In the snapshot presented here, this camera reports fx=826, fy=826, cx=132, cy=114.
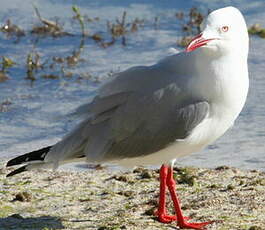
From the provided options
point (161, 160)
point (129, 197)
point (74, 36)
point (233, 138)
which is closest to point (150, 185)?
point (129, 197)

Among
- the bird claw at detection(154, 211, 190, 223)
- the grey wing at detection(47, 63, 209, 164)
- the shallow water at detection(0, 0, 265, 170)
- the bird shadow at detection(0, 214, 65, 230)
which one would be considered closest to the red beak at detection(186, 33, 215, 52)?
the grey wing at detection(47, 63, 209, 164)

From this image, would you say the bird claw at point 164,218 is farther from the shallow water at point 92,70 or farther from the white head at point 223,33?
the shallow water at point 92,70

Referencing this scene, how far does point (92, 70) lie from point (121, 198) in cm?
408

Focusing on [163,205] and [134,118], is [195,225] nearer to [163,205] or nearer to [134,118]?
[163,205]

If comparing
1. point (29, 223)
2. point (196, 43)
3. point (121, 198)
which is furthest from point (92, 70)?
point (196, 43)

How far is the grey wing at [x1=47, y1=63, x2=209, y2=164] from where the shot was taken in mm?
4898

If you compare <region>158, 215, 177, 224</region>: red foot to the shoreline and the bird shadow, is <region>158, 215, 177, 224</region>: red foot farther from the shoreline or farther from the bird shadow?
the bird shadow

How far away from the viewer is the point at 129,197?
5.66m

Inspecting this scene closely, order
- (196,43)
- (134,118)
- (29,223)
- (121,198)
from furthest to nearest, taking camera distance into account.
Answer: (121,198) → (29,223) → (134,118) → (196,43)

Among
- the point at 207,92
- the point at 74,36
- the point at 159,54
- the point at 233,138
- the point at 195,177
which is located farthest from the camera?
the point at 74,36

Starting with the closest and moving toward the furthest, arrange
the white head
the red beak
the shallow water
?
the red beak < the white head < the shallow water

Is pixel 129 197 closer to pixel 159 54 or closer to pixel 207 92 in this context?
pixel 207 92

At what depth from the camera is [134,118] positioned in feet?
16.4

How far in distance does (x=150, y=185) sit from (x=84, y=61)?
160 inches
